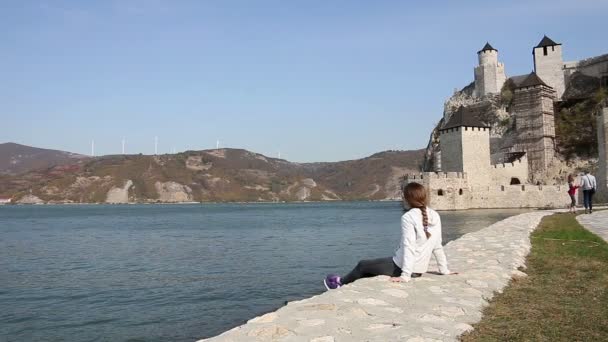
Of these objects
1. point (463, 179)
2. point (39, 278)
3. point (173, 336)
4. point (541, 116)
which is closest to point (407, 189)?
point (173, 336)

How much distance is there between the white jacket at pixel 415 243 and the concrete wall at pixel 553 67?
5713 cm

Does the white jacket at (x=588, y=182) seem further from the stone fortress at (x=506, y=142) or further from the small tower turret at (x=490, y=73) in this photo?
the small tower turret at (x=490, y=73)

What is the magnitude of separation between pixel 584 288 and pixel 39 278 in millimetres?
15014

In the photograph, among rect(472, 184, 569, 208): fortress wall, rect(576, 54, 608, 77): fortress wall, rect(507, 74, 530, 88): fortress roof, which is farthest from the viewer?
rect(507, 74, 530, 88): fortress roof

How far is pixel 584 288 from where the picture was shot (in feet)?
22.5

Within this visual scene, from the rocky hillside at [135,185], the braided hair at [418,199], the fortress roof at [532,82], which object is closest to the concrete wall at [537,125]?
the fortress roof at [532,82]

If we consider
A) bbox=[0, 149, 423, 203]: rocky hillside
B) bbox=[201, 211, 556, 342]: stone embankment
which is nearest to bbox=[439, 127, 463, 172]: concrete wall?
bbox=[201, 211, 556, 342]: stone embankment

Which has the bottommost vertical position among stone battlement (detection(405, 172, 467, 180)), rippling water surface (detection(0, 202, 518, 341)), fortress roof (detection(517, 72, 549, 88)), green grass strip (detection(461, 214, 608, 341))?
rippling water surface (detection(0, 202, 518, 341))

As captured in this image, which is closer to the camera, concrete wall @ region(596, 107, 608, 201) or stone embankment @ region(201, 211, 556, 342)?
stone embankment @ region(201, 211, 556, 342)

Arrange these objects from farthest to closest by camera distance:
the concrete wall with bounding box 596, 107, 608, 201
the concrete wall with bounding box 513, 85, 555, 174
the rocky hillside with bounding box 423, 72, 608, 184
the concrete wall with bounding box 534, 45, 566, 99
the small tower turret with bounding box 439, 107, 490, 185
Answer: the concrete wall with bounding box 534, 45, 566, 99
the concrete wall with bounding box 513, 85, 555, 174
the rocky hillside with bounding box 423, 72, 608, 184
the small tower turret with bounding box 439, 107, 490, 185
the concrete wall with bounding box 596, 107, 608, 201

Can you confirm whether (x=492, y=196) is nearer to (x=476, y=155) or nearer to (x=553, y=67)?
(x=476, y=155)

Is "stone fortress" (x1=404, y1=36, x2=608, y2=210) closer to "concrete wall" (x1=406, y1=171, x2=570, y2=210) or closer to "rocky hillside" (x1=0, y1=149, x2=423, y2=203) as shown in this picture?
"concrete wall" (x1=406, y1=171, x2=570, y2=210)

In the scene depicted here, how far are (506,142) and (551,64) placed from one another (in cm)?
1020

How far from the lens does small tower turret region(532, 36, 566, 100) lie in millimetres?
57250
